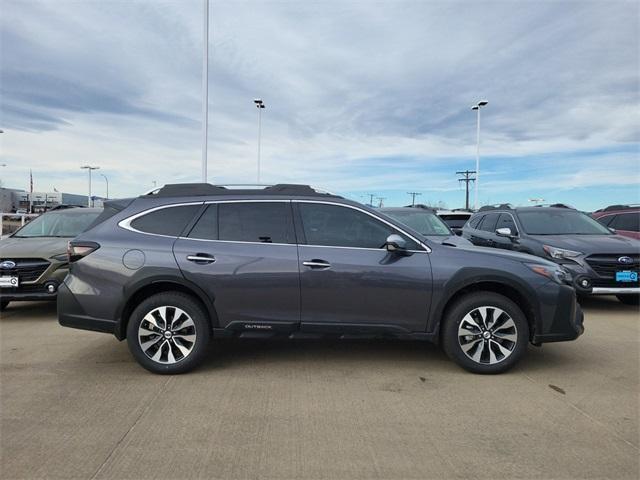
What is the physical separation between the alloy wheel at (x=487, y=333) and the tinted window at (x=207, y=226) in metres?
2.57

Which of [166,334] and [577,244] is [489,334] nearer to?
[166,334]

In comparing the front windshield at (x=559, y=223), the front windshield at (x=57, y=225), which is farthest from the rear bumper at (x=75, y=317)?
the front windshield at (x=559, y=223)

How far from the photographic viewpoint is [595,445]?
131 inches

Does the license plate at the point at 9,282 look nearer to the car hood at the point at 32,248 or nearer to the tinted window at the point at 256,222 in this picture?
the car hood at the point at 32,248

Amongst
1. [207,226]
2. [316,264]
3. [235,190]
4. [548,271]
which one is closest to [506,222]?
[548,271]

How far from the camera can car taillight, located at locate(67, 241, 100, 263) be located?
4711mm

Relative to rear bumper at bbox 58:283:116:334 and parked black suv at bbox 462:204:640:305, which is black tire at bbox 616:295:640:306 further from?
rear bumper at bbox 58:283:116:334

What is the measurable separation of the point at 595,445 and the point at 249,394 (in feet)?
8.66

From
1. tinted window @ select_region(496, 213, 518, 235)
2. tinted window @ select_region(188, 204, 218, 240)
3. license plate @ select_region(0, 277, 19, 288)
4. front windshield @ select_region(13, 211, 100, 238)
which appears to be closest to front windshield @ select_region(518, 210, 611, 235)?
tinted window @ select_region(496, 213, 518, 235)

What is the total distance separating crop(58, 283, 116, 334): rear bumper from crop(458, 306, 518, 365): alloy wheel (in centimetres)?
338

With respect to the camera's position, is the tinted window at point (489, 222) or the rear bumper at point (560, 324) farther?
the tinted window at point (489, 222)

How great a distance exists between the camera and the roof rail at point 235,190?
498cm

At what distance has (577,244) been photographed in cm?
784

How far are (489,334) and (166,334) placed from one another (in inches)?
122
